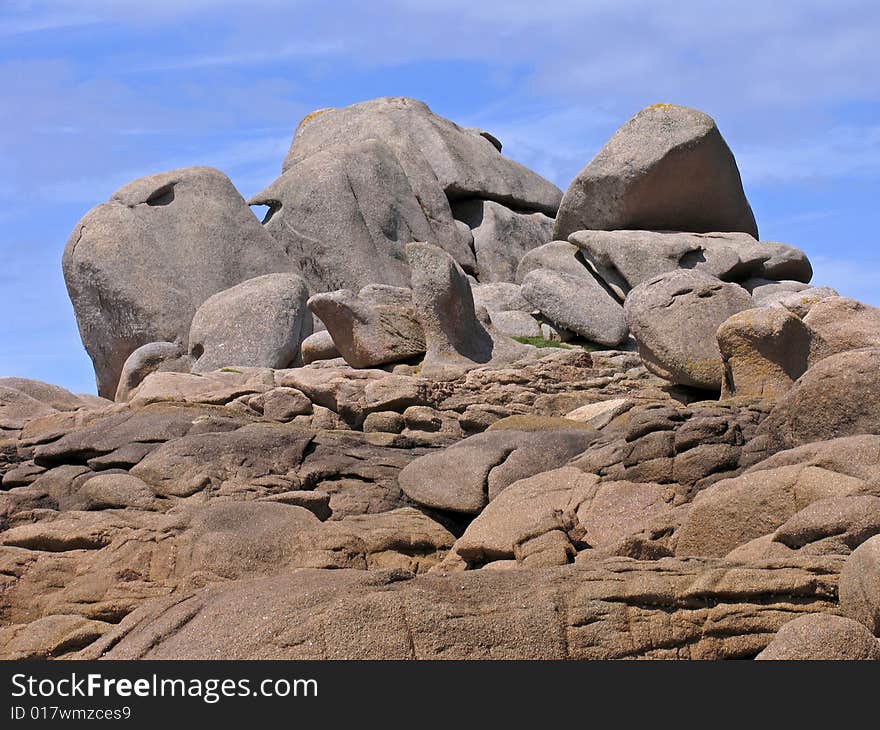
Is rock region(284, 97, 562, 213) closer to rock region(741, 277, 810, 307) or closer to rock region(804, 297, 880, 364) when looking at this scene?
rock region(741, 277, 810, 307)

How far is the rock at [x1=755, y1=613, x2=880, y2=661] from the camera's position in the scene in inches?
256

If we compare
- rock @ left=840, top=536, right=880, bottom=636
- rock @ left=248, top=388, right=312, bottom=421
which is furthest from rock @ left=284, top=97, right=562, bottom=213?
rock @ left=840, top=536, right=880, bottom=636

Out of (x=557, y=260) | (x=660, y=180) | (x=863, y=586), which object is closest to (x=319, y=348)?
(x=557, y=260)

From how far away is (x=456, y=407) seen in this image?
1574cm

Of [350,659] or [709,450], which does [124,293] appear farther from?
[350,659]

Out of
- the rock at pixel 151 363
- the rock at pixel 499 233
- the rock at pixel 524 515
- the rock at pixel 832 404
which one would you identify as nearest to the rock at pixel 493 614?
the rock at pixel 524 515

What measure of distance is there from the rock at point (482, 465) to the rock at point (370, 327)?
573 cm

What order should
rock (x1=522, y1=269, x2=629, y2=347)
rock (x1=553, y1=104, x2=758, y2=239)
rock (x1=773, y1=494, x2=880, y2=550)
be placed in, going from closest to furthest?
1. rock (x1=773, y1=494, x2=880, y2=550)
2. rock (x1=522, y1=269, x2=629, y2=347)
3. rock (x1=553, y1=104, x2=758, y2=239)

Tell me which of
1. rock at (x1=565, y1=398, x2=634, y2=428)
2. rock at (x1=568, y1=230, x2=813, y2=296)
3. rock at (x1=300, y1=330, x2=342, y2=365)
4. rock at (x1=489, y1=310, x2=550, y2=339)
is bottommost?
rock at (x1=565, y1=398, x2=634, y2=428)

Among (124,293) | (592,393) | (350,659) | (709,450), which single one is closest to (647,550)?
(709,450)

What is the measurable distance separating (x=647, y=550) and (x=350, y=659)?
10.3 ft

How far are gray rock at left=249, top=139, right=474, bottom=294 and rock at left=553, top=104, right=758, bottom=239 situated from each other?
3491 millimetres

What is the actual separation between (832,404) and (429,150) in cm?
2074

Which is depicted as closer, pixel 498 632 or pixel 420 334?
pixel 498 632
